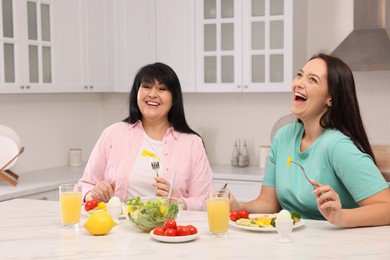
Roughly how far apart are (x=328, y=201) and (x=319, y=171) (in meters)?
0.34

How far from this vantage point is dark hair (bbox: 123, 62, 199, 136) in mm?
2943

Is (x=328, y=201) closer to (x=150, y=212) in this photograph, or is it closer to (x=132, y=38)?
(x=150, y=212)

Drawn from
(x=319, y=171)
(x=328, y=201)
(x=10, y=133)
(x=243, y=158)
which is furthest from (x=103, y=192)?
(x=243, y=158)

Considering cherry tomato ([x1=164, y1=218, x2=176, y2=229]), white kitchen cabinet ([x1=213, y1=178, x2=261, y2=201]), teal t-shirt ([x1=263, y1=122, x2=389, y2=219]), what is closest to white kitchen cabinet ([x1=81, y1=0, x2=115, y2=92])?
white kitchen cabinet ([x1=213, y1=178, x2=261, y2=201])

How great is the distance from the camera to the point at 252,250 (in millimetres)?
1881

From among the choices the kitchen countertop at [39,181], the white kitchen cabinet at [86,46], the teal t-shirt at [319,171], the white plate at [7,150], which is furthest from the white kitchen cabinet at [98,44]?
the teal t-shirt at [319,171]

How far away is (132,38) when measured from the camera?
483 centimetres

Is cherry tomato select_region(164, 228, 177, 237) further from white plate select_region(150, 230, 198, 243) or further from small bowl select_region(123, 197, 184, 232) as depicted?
small bowl select_region(123, 197, 184, 232)

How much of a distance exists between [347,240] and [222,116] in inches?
119

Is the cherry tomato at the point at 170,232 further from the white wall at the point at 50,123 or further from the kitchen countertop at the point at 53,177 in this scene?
the white wall at the point at 50,123

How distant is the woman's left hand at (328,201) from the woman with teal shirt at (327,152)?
140 mm

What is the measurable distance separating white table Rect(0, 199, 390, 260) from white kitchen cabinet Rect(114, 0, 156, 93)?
2.69 metres

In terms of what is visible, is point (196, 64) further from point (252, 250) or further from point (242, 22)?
point (252, 250)

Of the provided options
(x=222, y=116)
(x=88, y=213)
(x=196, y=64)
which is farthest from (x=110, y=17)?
(x=88, y=213)
